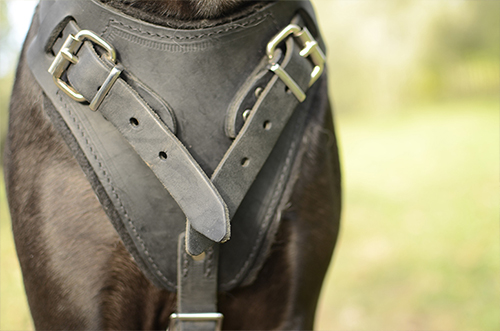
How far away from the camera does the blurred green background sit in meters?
3.36

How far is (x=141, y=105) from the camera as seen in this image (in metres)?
0.94

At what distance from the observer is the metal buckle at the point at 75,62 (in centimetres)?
94

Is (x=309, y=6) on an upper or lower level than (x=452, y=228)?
upper

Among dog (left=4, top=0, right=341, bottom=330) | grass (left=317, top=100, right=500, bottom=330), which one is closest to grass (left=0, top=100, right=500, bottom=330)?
grass (left=317, top=100, right=500, bottom=330)

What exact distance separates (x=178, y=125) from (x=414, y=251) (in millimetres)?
3872

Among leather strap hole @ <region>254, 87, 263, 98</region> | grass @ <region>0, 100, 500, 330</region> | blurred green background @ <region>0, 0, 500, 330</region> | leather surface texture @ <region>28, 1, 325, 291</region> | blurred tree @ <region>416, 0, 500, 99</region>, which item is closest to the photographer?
leather surface texture @ <region>28, 1, 325, 291</region>

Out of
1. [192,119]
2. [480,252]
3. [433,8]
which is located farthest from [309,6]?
[433,8]

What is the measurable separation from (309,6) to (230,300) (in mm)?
834

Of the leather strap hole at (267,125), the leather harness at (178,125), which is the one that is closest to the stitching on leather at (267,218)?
the leather harness at (178,125)

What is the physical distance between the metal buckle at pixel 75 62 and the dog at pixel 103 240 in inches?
3.9

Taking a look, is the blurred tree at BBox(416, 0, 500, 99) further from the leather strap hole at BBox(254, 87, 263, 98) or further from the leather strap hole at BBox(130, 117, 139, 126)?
the leather strap hole at BBox(130, 117, 139, 126)

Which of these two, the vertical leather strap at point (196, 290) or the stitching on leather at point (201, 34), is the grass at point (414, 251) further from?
the stitching on leather at point (201, 34)

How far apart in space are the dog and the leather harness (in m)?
0.04

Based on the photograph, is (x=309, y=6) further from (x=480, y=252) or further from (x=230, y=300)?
(x=480, y=252)
